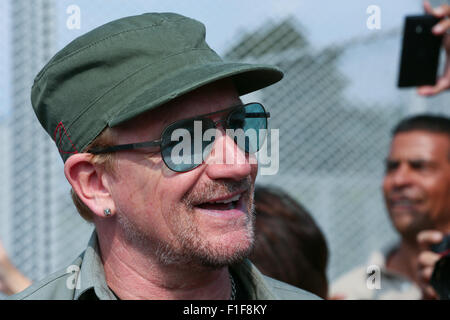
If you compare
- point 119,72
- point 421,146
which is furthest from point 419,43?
point 119,72

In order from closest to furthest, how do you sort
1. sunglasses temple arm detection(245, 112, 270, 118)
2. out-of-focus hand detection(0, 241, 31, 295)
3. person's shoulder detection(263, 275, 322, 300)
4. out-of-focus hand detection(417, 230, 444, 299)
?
sunglasses temple arm detection(245, 112, 270, 118) < person's shoulder detection(263, 275, 322, 300) < out-of-focus hand detection(417, 230, 444, 299) < out-of-focus hand detection(0, 241, 31, 295)

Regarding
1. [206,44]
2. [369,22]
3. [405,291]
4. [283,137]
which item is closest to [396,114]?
[283,137]

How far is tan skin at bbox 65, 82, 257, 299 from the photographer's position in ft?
5.03

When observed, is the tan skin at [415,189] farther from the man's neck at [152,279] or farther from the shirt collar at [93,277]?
the shirt collar at [93,277]

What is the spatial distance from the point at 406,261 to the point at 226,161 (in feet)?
8.24

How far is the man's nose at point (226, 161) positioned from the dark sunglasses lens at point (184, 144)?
31mm

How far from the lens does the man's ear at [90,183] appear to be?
1.63 meters

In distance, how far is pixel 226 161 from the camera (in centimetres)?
155

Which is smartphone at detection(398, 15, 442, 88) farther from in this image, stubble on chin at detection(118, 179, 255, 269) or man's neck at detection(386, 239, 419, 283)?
stubble on chin at detection(118, 179, 255, 269)

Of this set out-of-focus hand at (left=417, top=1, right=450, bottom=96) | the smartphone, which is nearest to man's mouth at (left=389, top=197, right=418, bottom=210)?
out-of-focus hand at (left=417, top=1, right=450, bottom=96)

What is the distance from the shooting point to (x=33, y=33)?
2.76m

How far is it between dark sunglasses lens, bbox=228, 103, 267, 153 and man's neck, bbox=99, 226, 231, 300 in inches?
15.5

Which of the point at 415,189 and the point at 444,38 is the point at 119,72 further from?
the point at 415,189
